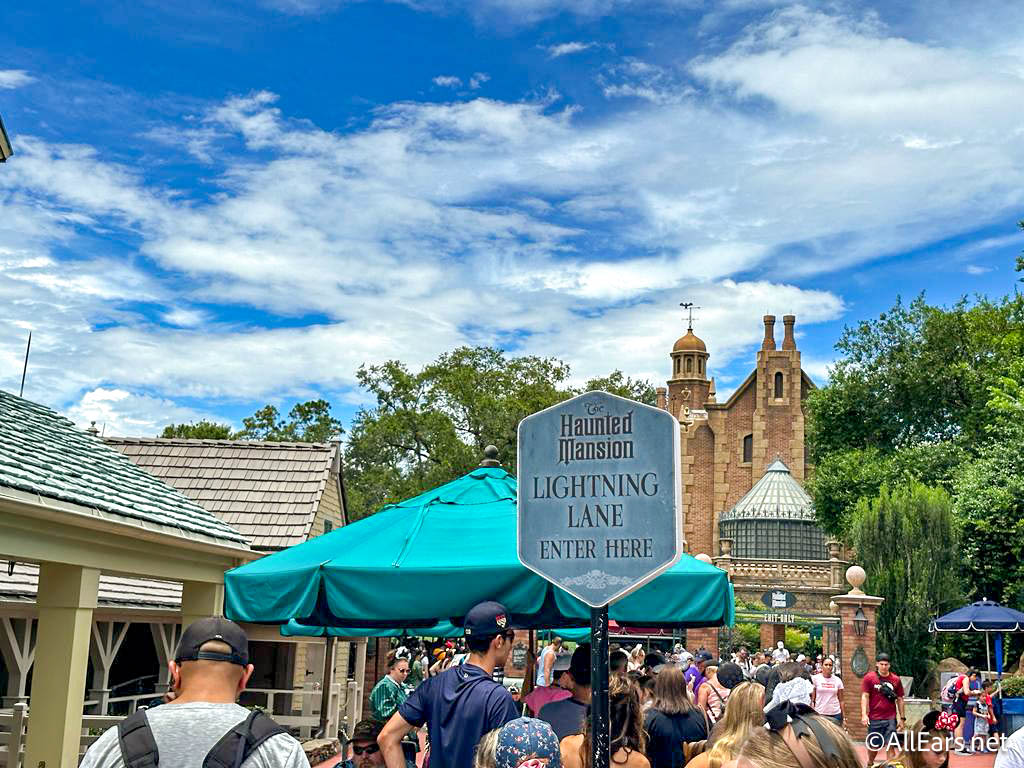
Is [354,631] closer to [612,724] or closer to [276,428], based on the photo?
[612,724]

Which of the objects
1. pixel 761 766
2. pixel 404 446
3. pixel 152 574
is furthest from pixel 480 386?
pixel 761 766

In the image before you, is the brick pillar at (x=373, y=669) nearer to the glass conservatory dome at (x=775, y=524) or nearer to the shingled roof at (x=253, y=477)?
the shingled roof at (x=253, y=477)

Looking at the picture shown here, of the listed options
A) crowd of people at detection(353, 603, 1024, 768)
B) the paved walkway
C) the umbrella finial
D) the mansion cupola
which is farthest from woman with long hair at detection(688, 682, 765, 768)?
the mansion cupola

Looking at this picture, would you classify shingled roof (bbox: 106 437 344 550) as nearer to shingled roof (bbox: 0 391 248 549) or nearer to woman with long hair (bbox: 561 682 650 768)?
shingled roof (bbox: 0 391 248 549)

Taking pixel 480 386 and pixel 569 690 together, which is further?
pixel 480 386

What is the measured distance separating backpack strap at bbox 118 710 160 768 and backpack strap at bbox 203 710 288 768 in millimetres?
166

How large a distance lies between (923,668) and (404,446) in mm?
28588

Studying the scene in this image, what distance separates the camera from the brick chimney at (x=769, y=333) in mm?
59594

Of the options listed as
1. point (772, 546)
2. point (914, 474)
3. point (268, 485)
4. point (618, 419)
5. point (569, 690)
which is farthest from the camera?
point (772, 546)

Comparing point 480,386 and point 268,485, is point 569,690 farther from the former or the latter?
point 480,386

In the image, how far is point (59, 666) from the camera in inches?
372

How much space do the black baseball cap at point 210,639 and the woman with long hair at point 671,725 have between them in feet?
→ 13.1

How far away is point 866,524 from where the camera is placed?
32.6 metres

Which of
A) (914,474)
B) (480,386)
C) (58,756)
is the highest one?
(480,386)
